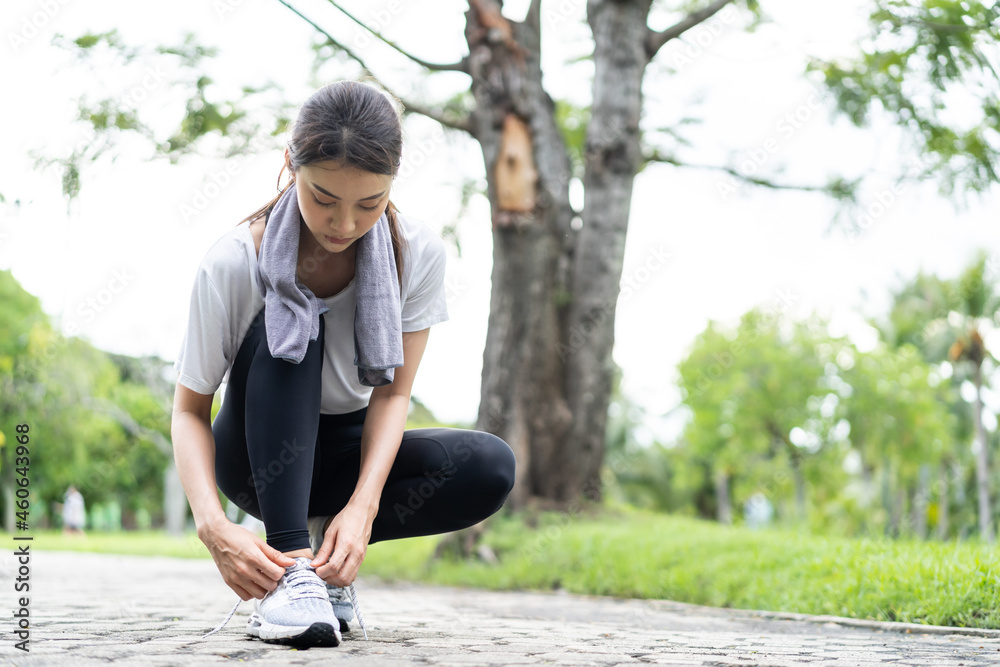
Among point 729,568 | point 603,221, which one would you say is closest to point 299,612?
point 729,568

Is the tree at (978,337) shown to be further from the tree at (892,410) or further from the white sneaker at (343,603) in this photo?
the white sneaker at (343,603)

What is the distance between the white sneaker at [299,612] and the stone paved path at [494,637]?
3 centimetres

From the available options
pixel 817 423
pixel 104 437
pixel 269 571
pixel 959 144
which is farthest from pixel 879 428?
pixel 269 571

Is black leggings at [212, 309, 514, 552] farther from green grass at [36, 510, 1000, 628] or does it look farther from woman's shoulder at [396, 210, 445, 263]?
green grass at [36, 510, 1000, 628]

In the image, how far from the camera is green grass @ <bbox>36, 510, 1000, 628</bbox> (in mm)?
3117

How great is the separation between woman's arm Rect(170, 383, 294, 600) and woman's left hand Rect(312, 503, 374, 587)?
82 millimetres

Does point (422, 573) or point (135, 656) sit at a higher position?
point (135, 656)

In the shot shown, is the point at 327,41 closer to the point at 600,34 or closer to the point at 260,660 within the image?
the point at 600,34

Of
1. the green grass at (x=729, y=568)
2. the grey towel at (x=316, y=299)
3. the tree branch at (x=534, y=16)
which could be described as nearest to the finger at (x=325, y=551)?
the grey towel at (x=316, y=299)

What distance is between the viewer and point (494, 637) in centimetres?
224

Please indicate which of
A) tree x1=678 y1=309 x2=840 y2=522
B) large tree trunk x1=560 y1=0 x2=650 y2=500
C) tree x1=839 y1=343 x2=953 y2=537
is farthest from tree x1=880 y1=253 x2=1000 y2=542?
large tree trunk x1=560 y1=0 x2=650 y2=500

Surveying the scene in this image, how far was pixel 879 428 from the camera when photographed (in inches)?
961

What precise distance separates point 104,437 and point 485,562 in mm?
24687

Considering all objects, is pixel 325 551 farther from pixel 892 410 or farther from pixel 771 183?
pixel 892 410
